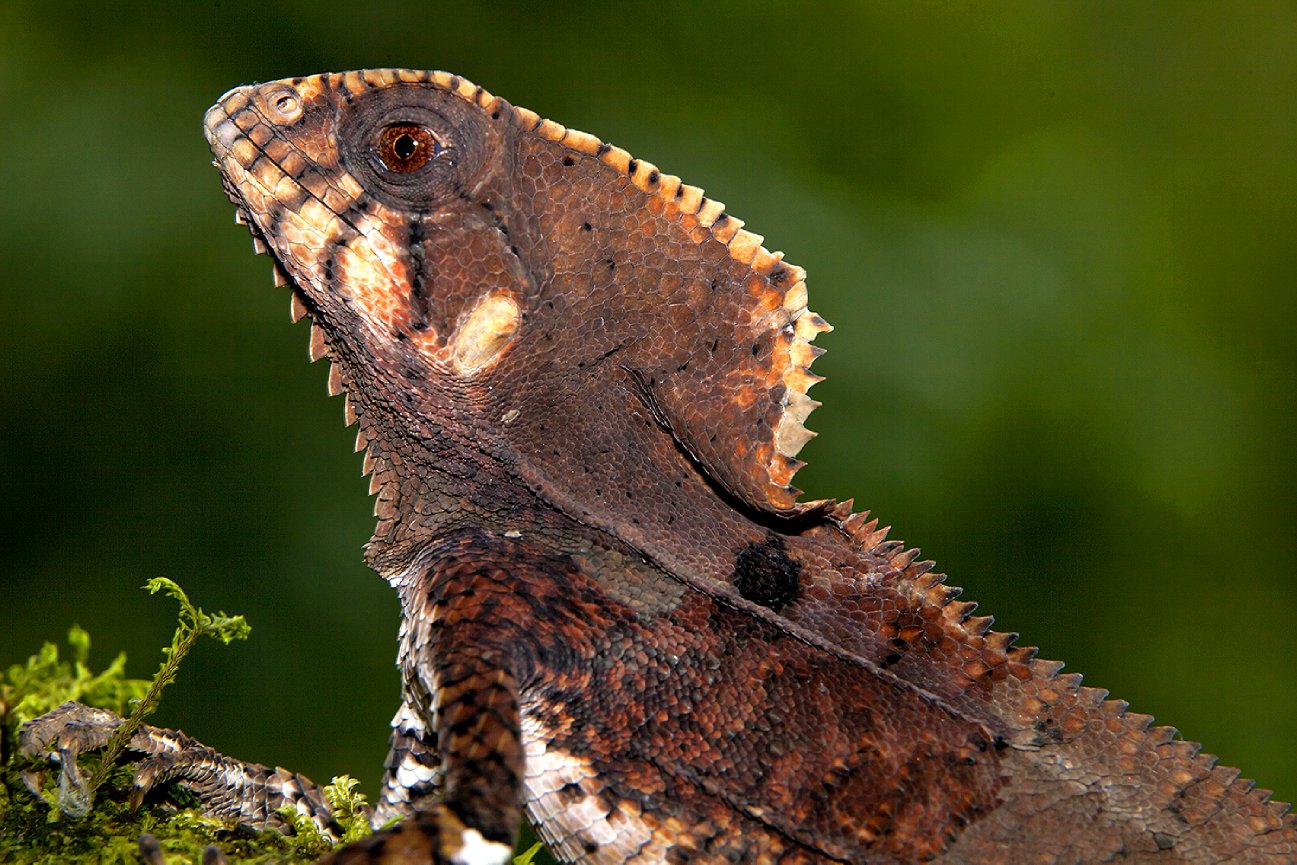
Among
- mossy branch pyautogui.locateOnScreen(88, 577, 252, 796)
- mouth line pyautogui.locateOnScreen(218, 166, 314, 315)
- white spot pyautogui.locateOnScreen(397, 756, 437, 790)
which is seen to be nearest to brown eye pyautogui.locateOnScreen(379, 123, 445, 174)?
mouth line pyautogui.locateOnScreen(218, 166, 314, 315)

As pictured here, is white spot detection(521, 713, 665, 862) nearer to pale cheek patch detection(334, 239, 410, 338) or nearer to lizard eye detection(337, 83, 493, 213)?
pale cheek patch detection(334, 239, 410, 338)

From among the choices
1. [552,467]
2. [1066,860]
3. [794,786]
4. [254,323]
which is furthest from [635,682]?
[254,323]

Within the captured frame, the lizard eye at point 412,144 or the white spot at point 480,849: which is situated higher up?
the lizard eye at point 412,144

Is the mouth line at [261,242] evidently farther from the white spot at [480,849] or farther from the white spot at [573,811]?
the white spot at [480,849]

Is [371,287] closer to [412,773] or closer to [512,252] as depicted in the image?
[512,252]

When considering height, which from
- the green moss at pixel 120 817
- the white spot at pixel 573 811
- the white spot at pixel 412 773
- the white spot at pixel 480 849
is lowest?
the green moss at pixel 120 817

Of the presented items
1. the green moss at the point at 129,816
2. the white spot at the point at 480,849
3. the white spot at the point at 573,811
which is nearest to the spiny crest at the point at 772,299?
the white spot at the point at 573,811

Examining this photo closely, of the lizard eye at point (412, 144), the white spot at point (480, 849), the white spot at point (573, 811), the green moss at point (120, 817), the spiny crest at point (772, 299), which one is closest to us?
the white spot at point (480, 849)
